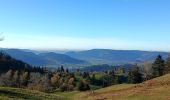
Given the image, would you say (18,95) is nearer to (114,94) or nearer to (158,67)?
(114,94)

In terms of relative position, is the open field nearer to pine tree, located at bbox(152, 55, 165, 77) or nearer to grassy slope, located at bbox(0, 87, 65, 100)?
grassy slope, located at bbox(0, 87, 65, 100)

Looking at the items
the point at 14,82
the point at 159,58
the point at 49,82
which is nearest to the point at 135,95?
the point at 159,58

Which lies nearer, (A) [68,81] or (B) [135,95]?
(B) [135,95]

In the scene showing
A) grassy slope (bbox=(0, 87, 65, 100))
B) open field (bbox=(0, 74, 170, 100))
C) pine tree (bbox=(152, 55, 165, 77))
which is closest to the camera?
grassy slope (bbox=(0, 87, 65, 100))

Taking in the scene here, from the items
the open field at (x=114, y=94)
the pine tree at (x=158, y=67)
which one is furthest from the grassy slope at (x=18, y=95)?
the pine tree at (x=158, y=67)

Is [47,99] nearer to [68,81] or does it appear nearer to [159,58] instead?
[159,58]

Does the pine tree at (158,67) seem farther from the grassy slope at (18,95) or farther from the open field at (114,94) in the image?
the grassy slope at (18,95)

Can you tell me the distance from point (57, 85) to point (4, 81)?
38.4 meters

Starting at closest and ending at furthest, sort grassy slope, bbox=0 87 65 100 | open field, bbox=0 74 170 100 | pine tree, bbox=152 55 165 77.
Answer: grassy slope, bbox=0 87 65 100 → open field, bbox=0 74 170 100 → pine tree, bbox=152 55 165 77

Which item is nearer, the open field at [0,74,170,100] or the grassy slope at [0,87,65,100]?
the grassy slope at [0,87,65,100]

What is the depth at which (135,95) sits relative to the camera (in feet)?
167

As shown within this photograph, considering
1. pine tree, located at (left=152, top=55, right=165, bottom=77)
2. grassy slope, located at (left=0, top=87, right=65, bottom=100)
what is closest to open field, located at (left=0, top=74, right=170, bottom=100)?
grassy slope, located at (left=0, top=87, right=65, bottom=100)

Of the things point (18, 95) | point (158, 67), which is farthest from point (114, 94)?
point (158, 67)

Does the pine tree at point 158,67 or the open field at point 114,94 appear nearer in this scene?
the open field at point 114,94
